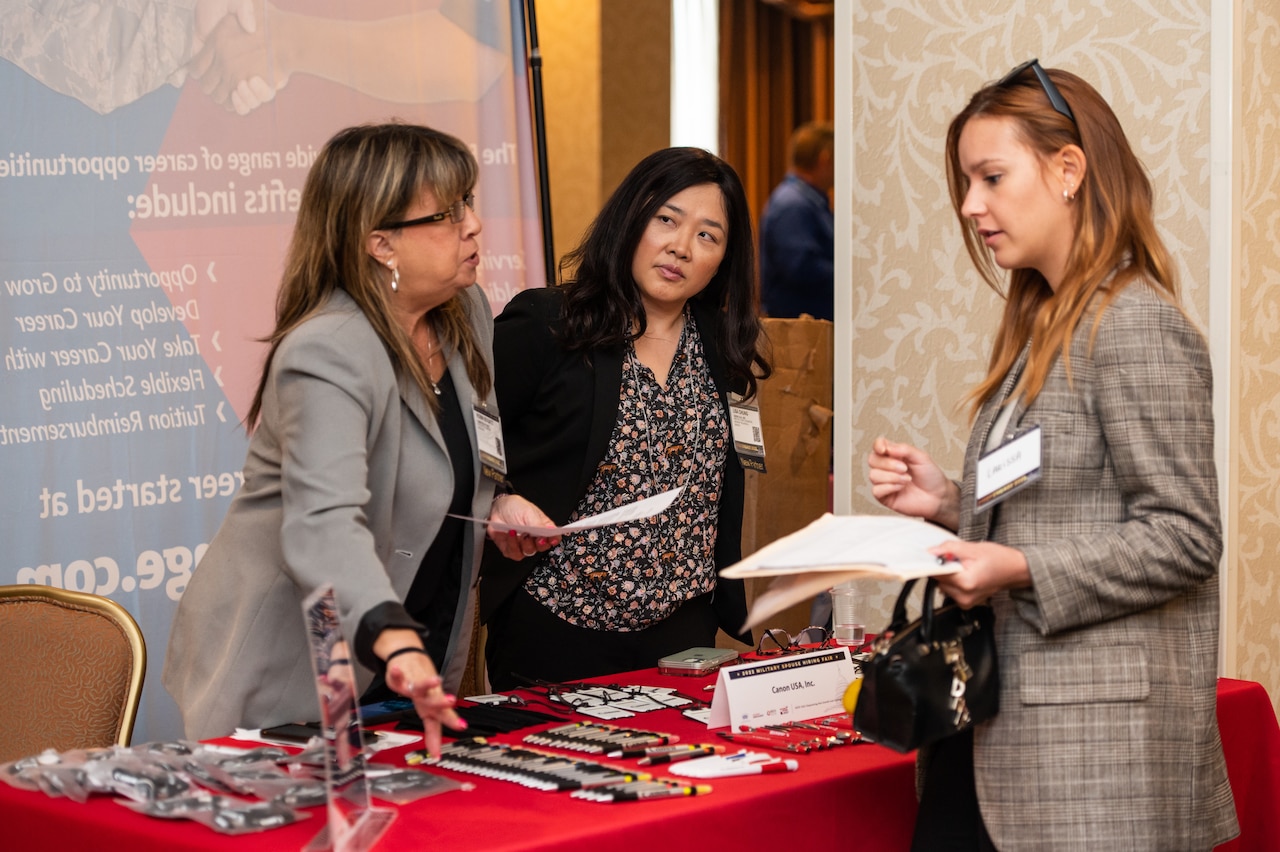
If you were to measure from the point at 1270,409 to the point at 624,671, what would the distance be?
5.03 feet

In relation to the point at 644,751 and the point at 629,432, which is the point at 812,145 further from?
the point at 644,751

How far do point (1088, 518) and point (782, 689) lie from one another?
0.62m

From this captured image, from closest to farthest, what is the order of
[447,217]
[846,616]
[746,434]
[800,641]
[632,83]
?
[447,217] → [800,641] → [746,434] → [846,616] → [632,83]

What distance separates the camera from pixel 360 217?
192 cm

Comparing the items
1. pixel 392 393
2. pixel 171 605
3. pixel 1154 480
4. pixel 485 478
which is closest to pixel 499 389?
pixel 485 478

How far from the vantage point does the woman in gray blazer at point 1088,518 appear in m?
1.42

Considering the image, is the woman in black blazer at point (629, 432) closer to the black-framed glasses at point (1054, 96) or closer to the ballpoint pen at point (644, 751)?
the ballpoint pen at point (644, 751)

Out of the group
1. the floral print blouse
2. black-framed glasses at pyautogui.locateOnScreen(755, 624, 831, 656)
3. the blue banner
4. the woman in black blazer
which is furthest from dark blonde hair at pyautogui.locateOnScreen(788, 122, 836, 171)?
black-framed glasses at pyautogui.locateOnScreen(755, 624, 831, 656)

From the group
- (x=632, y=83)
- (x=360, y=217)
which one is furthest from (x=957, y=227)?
(x=632, y=83)

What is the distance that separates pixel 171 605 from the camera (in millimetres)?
3156

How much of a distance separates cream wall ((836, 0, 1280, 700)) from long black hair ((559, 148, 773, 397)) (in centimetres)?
64

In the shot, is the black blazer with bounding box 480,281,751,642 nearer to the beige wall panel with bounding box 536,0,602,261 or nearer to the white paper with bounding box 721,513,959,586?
the white paper with bounding box 721,513,959,586

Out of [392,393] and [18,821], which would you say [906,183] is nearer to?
[392,393]

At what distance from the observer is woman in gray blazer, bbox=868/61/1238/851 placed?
A: 4.66ft
